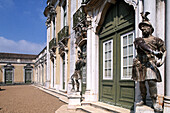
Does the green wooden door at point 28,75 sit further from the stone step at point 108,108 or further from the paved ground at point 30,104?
the stone step at point 108,108

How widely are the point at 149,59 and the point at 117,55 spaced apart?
232 cm

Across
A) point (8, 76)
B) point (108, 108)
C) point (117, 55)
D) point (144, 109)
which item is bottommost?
point (8, 76)

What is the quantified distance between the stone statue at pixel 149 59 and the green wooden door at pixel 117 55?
62.8 inches

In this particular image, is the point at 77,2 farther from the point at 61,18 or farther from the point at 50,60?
the point at 50,60

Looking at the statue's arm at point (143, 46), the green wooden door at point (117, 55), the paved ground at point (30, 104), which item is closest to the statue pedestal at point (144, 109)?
the statue's arm at point (143, 46)

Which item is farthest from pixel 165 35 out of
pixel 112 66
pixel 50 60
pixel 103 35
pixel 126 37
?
pixel 50 60

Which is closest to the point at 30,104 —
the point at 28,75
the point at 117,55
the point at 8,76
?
the point at 117,55

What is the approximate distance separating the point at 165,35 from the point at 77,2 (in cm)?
633

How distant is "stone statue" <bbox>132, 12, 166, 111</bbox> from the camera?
2.89m

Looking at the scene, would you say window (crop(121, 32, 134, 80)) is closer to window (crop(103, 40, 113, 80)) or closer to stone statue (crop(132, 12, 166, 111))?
window (crop(103, 40, 113, 80))

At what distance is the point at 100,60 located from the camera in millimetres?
6352

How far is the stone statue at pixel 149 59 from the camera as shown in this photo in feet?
9.48

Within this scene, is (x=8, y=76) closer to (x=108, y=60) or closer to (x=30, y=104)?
(x=30, y=104)

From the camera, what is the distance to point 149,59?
117 inches
